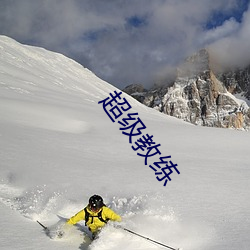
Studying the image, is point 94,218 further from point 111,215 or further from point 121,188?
point 121,188

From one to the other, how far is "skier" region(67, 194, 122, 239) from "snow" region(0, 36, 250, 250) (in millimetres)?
204

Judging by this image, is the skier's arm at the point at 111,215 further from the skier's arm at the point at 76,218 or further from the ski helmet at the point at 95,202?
the skier's arm at the point at 76,218

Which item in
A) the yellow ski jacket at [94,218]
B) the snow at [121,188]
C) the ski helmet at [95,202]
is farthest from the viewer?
the yellow ski jacket at [94,218]

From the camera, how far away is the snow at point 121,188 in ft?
18.3

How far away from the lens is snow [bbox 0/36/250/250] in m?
5.59

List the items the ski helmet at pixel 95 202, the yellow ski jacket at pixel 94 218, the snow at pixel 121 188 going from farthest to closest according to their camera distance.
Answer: the yellow ski jacket at pixel 94 218, the ski helmet at pixel 95 202, the snow at pixel 121 188

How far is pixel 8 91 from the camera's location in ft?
82.4

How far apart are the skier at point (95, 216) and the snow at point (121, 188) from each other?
204 millimetres

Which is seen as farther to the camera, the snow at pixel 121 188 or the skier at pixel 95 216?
the skier at pixel 95 216

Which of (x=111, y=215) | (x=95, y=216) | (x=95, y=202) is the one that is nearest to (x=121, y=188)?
(x=111, y=215)

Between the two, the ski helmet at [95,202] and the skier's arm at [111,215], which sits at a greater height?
the ski helmet at [95,202]

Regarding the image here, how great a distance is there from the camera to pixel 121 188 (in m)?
8.05

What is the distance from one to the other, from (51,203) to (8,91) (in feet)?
65.5

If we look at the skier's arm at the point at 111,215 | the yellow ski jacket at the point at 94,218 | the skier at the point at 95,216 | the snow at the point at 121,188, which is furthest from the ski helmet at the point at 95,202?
the snow at the point at 121,188
